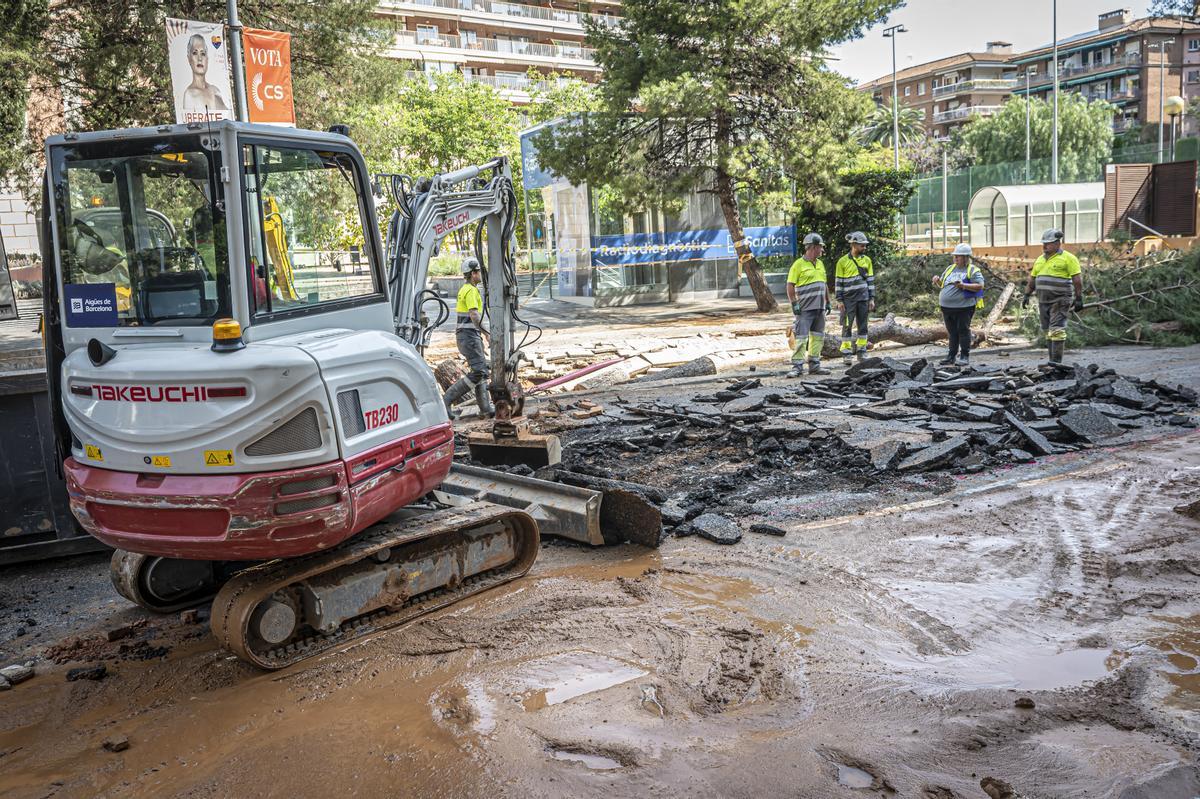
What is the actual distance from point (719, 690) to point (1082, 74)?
95167 mm

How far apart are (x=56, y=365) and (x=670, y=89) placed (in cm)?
1649

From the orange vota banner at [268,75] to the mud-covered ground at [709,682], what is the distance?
30.1 feet

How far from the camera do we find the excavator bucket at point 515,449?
351 inches

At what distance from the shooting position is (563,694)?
4730 mm

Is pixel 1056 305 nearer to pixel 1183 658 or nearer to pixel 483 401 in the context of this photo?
pixel 483 401

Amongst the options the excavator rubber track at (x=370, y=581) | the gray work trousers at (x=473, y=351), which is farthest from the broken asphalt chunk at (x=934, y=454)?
the gray work trousers at (x=473, y=351)

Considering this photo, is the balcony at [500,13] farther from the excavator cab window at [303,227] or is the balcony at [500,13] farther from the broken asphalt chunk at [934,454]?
the excavator cab window at [303,227]

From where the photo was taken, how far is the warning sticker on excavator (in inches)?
187

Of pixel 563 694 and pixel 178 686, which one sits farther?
pixel 178 686

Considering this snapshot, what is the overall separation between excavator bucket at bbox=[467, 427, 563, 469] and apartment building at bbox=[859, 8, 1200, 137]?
64810 millimetres

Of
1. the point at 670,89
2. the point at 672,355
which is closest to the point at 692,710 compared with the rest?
the point at 672,355

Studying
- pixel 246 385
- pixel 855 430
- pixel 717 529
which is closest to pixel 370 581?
pixel 246 385

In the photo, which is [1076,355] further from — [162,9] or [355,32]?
[162,9]

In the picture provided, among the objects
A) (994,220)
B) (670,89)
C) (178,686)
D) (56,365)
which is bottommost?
(178,686)
